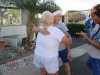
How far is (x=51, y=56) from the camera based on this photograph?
8.58 ft

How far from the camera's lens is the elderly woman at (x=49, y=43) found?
2549 mm

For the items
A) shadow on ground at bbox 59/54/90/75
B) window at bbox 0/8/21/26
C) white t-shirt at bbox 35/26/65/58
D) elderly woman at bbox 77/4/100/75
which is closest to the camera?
elderly woman at bbox 77/4/100/75

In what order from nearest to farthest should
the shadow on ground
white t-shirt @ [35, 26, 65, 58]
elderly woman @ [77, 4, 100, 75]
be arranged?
elderly woman @ [77, 4, 100, 75] → white t-shirt @ [35, 26, 65, 58] → the shadow on ground

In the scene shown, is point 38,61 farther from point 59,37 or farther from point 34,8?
point 34,8

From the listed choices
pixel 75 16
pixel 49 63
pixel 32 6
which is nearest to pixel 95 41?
pixel 49 63

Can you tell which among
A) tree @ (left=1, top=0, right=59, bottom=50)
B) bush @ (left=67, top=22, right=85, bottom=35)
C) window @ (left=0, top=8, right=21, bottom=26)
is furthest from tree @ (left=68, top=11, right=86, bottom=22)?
tree @ (left=1, top=0, right=59, bottom=50)

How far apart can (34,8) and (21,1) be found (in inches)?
26.9

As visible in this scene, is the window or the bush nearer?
the window

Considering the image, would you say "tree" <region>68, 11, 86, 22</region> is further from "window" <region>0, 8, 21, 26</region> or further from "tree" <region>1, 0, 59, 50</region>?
"tree" <region>1, 0, 59, 50</region>

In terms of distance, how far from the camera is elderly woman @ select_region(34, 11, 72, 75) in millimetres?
2549

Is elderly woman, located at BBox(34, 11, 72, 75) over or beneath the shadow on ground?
over

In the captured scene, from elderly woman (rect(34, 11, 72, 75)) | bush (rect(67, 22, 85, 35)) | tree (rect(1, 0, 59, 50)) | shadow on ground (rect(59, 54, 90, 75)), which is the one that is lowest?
shadow on ground (rect(59, 54, 90, 75))

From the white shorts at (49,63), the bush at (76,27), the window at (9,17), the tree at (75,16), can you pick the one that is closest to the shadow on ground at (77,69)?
the white shorts at (49,63)

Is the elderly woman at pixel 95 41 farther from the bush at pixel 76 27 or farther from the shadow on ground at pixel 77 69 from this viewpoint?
the bush at pixel 76 27
